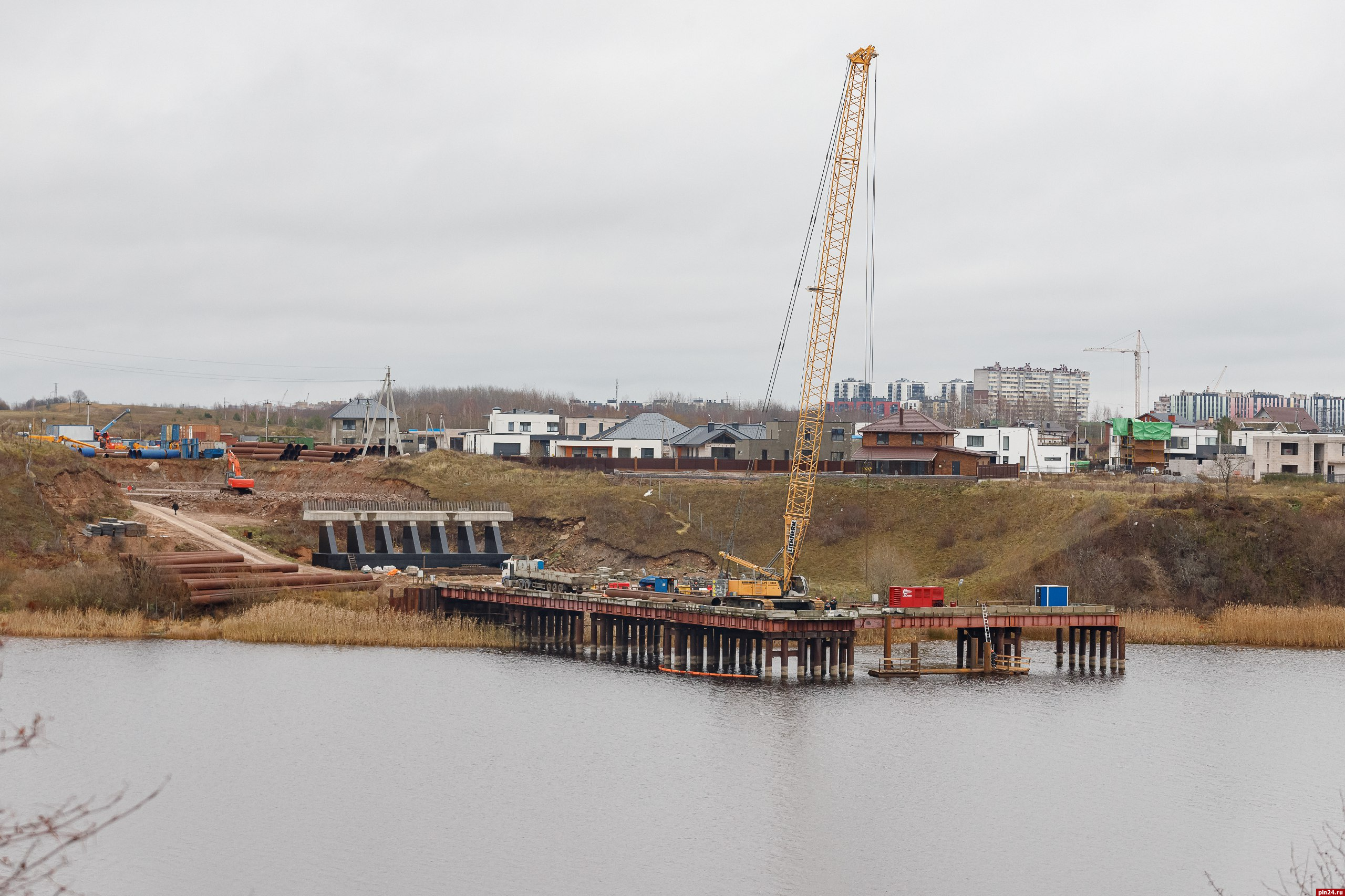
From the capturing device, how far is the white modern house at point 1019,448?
122m

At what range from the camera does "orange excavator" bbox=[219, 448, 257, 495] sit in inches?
3922

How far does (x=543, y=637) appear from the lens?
226 feet

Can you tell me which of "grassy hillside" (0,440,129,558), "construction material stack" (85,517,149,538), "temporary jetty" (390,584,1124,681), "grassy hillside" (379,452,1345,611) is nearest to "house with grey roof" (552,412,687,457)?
"grassy hillside" (379,452,1345,611)

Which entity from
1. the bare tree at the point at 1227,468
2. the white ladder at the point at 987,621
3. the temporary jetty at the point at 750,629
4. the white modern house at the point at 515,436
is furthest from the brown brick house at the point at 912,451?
the white ladder at the point at 987,621

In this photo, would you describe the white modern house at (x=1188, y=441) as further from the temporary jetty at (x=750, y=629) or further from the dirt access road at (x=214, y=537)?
the dirt access road at (x=214, y=537)

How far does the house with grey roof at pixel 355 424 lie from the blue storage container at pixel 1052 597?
82.0m

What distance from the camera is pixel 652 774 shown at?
4262 cm

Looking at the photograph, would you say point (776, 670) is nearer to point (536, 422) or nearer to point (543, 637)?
point (543, 637)

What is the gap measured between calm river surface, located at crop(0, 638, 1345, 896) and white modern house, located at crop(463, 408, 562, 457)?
6866 centimetres

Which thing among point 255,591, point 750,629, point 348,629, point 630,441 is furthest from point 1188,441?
point 255,591

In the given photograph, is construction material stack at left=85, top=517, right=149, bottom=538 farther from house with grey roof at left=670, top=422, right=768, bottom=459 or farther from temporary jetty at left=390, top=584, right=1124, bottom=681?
house with grey roof at left=670, top=422, right=768, bottom=459

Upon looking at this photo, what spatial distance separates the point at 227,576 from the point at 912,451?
182 ft

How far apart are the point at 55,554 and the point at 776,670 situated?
134 ft

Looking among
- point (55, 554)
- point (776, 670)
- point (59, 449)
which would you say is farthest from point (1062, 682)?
point (59, 449)
